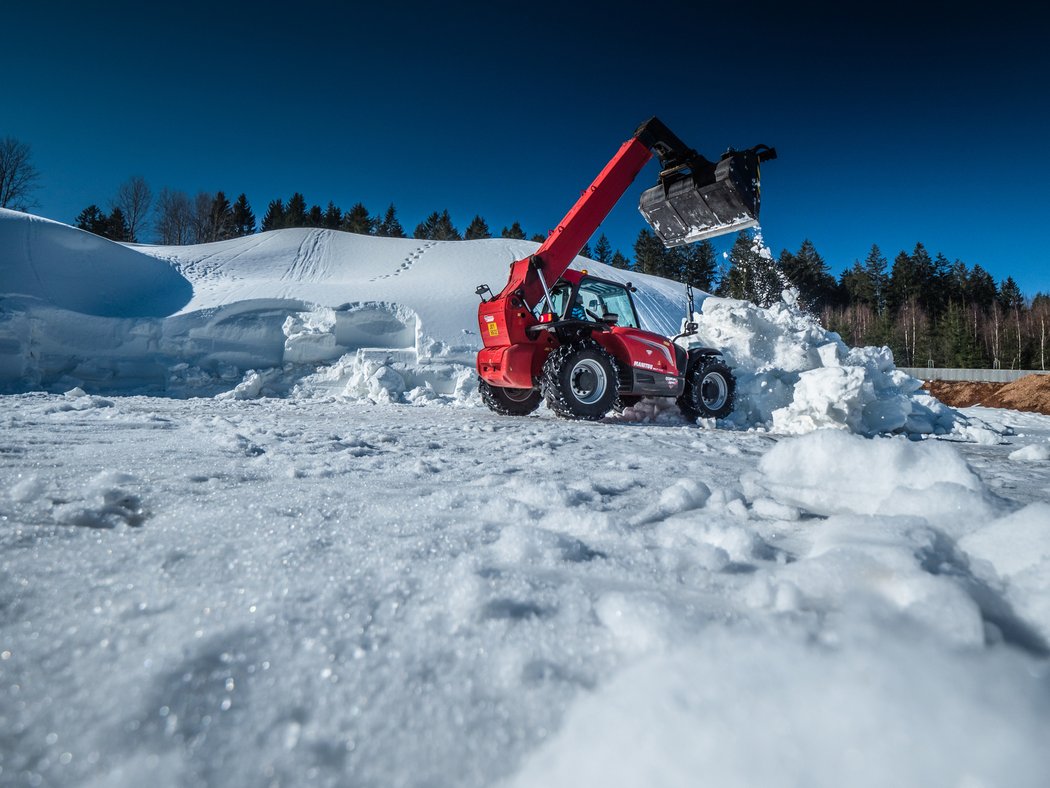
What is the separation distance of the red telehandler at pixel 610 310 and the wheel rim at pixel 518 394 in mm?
98

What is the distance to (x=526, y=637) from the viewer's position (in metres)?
0.90

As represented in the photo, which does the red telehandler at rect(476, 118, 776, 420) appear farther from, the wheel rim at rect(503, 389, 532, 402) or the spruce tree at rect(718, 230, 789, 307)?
the spruce tree at rect(718, 230, 789, 307)

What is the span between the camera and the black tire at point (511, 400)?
6.96 m

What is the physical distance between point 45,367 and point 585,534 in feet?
39.0

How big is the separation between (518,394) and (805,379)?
3.72m

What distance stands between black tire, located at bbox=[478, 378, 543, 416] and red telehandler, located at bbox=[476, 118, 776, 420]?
40 mm

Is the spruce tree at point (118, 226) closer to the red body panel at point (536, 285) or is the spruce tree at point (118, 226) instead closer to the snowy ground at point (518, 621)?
the red body panel at point (536, 285)

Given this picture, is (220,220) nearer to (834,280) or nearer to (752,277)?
(752,277)

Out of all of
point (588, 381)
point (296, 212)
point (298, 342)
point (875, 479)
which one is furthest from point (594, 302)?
point (296, 212)

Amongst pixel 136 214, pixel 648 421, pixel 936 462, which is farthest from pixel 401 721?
pixel 136 214

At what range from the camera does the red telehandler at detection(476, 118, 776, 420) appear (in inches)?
223

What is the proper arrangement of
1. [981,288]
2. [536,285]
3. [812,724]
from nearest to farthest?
[812,724]
[536,285]
[981,288]

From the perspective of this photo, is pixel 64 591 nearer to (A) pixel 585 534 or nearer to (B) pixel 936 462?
(A) pixel 585 534

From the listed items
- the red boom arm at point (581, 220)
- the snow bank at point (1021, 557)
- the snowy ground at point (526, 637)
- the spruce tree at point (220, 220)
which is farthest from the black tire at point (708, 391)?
the spruce tree at point (220, 220)
